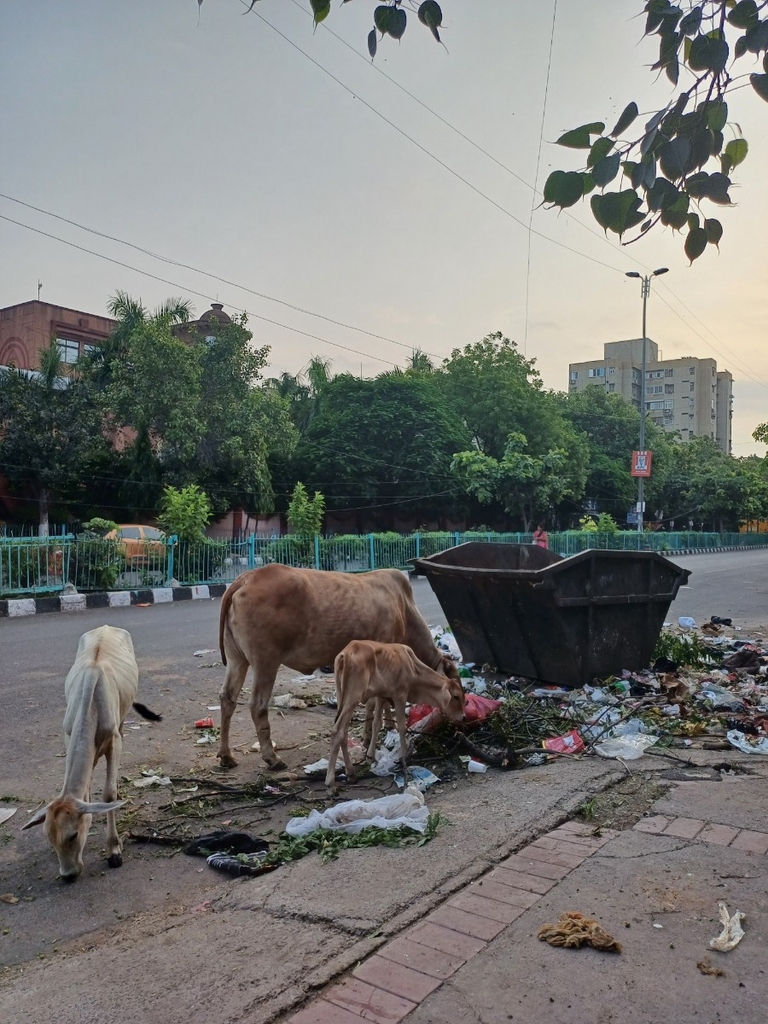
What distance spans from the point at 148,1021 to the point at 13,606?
13.5 meters

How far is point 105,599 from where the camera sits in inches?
647

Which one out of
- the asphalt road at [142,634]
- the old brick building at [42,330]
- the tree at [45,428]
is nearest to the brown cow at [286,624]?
the asphalt road at [142,634]

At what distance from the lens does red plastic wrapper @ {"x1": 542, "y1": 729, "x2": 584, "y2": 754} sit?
221 inches

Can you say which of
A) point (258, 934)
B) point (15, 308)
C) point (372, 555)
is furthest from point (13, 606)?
point (15, 308)

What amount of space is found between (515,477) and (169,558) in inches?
826

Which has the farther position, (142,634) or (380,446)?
(380,446)

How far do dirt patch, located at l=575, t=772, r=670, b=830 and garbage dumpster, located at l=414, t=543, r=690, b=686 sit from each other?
215 cm

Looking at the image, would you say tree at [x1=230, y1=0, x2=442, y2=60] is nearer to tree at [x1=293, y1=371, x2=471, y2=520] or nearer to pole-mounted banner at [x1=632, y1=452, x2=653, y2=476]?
tree at [x1=293, y1=371, x2=471, y2=520]

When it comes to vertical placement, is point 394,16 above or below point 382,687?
above

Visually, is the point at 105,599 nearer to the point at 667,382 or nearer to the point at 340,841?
the point at 340,841

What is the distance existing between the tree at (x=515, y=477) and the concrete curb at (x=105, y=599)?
60.1 ft

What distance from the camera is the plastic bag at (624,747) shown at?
547 cm

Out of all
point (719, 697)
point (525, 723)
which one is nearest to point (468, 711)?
point (525, 723)

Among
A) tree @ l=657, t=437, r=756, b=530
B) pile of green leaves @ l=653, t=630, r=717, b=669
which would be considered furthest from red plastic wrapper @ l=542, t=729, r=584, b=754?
tree @ l=657, t=437, r=756, b=530
